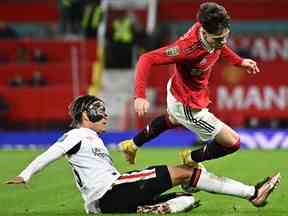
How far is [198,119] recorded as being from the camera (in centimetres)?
1021

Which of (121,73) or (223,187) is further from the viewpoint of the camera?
(121,73)

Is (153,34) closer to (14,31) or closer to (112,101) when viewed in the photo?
(112,101)

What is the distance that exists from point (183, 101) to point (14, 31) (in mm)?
17035

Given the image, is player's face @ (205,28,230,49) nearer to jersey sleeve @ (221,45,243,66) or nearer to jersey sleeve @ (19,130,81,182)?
jersey sleeve @ (221,45,243,66)

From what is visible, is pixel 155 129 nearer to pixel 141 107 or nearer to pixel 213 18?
pixel 213 18

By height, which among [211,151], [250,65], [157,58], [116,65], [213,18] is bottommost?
[116,65]

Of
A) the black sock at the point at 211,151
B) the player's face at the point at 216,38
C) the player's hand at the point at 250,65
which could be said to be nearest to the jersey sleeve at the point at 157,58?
the player's face at the point at 216,38

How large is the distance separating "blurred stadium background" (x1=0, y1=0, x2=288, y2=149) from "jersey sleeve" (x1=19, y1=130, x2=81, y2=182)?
13.2 metres

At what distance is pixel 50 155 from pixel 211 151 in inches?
78.4

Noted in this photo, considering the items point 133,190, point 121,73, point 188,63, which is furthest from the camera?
point 121,73

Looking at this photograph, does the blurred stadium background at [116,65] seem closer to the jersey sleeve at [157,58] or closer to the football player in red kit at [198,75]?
the football player in red kit at [198,75]

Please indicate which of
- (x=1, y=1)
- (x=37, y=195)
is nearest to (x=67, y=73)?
(x=1, y=1)

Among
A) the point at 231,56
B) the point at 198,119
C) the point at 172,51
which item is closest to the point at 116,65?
the point at 231,56

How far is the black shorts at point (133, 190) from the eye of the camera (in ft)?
30.5
